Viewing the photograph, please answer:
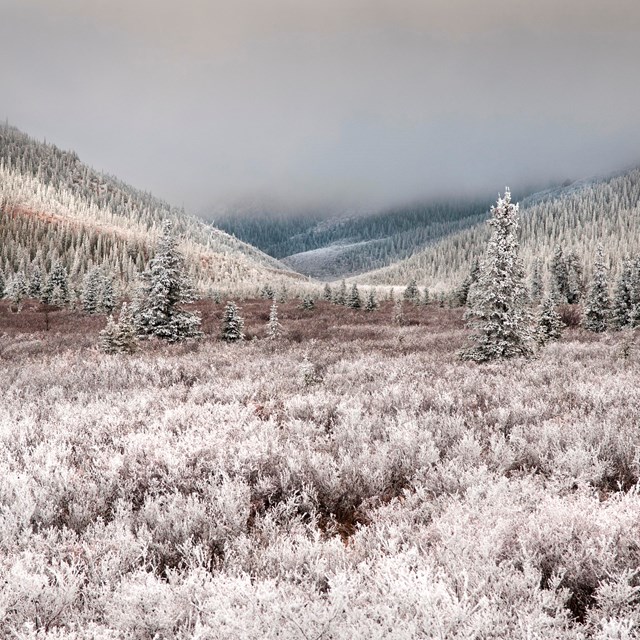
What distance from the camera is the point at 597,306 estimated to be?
1495 inches

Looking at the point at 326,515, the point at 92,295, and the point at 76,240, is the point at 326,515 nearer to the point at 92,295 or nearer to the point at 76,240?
the point at 92,295

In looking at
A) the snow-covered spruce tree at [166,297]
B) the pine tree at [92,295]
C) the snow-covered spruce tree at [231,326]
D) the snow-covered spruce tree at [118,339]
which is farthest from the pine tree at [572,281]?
the snow-covered spruce tree at [118,339]

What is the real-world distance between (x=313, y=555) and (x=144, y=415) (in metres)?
4.64

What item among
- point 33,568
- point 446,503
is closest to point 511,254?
point 446,503

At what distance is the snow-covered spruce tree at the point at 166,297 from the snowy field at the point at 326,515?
44.2 ft

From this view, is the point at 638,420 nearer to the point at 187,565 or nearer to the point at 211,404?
the point at 187,565

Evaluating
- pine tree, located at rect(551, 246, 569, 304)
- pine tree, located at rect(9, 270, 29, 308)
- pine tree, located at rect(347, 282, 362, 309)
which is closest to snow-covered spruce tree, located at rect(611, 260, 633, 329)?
pine tree, located at rect(347, 282, 362, 309)

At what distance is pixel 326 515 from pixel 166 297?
19324 mm

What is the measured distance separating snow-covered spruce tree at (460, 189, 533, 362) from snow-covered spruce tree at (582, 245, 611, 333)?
1134 inches

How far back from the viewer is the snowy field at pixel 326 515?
7.91 ft

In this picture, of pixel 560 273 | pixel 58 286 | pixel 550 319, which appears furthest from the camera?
pixel 560 273

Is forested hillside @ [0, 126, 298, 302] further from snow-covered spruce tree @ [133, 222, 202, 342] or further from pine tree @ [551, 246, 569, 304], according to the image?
snow-covered spruce tree @ [133, 222, 202, 342]

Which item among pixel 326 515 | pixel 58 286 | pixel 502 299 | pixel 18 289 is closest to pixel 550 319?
pixel 502 299

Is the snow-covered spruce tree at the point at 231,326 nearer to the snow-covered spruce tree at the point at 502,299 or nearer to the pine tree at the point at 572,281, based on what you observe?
the snow-covered spruce tree at the point at 502,299
